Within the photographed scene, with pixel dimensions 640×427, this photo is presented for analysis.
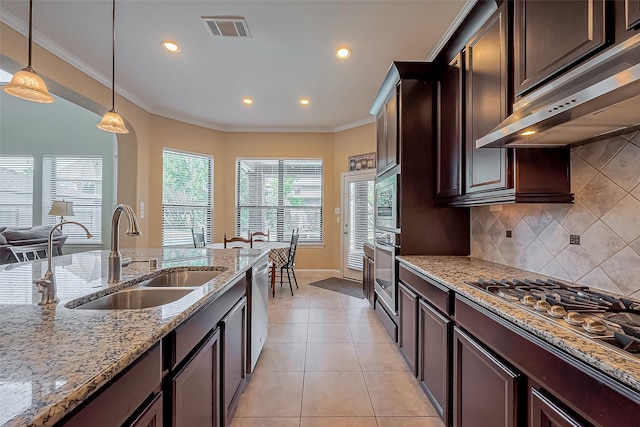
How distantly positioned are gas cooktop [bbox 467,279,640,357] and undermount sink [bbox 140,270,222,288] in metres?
1.58

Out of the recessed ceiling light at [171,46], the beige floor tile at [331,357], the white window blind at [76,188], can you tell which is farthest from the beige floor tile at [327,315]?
the white window blind at [76,188]

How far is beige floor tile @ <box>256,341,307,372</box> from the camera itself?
234 centimetres

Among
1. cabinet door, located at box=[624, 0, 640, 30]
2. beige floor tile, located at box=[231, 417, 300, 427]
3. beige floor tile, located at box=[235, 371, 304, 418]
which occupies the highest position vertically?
cabinet door, located at box=[624, 0, 640, 30]

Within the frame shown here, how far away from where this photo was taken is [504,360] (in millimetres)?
1119

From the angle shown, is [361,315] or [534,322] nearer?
[534,322]

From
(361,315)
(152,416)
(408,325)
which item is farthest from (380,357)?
(152,416)

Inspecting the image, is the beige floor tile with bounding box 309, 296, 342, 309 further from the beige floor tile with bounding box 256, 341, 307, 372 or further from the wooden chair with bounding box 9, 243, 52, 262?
the wooden chair with bounding box 9, 243, 52, 262

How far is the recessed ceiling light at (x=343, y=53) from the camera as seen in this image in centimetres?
288

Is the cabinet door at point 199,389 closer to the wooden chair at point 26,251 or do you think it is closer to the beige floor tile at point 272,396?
the beige floor tile at point 272,396

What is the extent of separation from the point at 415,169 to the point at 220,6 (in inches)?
82.1

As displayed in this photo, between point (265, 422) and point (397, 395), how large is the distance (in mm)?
914

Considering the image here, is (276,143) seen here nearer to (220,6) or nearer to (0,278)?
(220,6)

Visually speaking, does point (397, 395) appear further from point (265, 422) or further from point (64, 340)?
point (64, 340)

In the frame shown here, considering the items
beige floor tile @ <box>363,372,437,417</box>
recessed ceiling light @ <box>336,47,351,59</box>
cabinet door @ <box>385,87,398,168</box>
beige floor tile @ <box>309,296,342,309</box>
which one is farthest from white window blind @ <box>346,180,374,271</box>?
beige floor tile @ <box>363,372,437,417</box>
